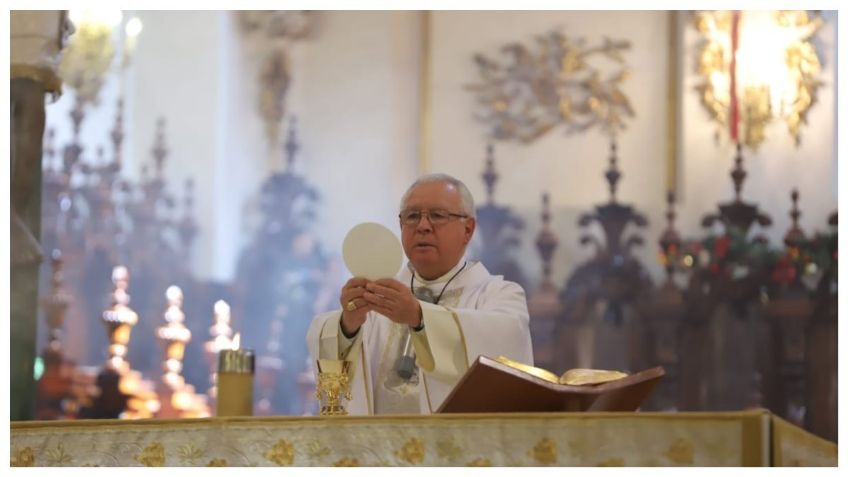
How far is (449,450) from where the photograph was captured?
9.54 feet

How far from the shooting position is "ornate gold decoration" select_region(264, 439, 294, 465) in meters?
2.95

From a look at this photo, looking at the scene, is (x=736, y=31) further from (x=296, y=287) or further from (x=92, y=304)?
(x=92, y=304)

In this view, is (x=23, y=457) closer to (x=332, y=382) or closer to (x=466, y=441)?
(x=332, y=382)

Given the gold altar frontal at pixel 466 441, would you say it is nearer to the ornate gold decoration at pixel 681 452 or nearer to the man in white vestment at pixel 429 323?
the ornate gold decoration at pixel 681 452

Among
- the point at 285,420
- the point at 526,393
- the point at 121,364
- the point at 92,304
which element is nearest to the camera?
the point at 285,420

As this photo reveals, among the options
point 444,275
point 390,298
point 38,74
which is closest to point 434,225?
point 444,275

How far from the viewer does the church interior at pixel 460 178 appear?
9016 millimetres

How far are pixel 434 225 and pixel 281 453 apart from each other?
1553 mm

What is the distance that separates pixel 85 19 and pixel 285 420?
27.2ft

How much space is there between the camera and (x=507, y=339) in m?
4.29

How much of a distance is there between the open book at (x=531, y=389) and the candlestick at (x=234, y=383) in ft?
2.89

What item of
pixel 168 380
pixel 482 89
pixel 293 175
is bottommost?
pixel 168 380

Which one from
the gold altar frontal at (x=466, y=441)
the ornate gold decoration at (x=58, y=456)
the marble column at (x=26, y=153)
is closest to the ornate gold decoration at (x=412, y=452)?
the gold altar frontal at (x=466, y=441)

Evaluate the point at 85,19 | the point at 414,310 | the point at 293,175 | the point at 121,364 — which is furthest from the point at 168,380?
the point at 414,310
